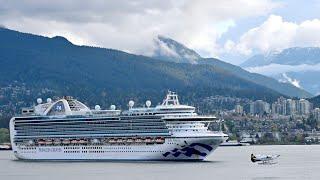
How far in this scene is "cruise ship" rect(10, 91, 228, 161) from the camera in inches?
4727

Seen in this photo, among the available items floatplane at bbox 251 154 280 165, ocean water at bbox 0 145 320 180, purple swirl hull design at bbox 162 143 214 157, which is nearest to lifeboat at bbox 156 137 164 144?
purple swirl hull design at bbox 162 143 214 157

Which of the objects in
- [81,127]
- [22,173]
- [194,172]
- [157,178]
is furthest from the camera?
[81,127]

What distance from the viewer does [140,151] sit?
122750 mm

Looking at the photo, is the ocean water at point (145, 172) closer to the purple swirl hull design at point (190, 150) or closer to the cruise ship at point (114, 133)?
the purple swirl hull design at point (190, 150)

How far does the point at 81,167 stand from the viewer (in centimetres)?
11744

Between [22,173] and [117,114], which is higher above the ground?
[117,114]

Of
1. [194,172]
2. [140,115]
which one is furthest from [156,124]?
[194,172]

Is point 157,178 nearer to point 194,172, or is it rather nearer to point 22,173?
point 194,172

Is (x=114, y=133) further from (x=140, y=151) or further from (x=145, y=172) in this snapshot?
(x=145, y=172)

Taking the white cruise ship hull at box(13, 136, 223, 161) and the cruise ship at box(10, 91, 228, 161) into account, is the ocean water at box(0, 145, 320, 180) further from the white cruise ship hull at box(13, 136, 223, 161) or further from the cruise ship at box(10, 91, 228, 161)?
the cruise ship at box(10, 91, 228, 161)

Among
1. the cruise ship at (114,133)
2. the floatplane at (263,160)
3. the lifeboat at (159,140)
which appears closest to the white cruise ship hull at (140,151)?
the cruise ship at (114,133)

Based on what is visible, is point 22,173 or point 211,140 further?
point 211,140

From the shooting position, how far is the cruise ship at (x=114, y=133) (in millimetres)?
120062

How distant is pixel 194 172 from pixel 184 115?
66.9 ft
